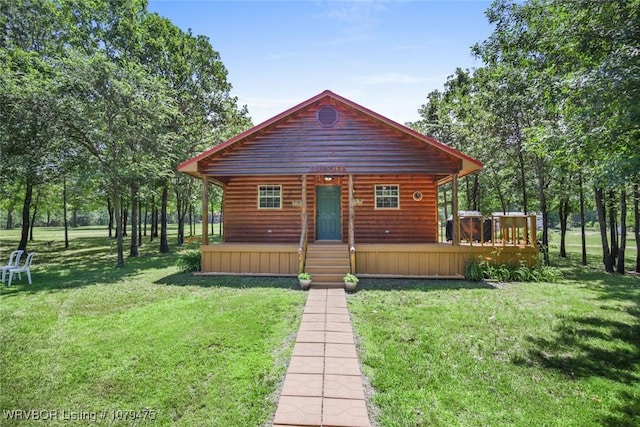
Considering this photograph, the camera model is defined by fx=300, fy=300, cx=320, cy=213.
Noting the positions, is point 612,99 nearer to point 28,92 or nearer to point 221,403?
point 221,403

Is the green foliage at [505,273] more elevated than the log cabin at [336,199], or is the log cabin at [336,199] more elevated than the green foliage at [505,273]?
the log cabin at [336,199]

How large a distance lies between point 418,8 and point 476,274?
27.2ft

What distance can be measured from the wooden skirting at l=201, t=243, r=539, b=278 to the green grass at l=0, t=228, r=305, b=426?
1771mm

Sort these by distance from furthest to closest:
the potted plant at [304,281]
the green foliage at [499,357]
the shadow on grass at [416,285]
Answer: the shadow on grass at [416,285]
the potted plant at [304,281]
the green foliage at [499,357]

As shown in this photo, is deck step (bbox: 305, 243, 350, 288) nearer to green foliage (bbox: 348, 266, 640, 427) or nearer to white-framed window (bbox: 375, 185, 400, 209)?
green foliage (bbox: 348, 266, 640, 427)

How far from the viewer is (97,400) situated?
3539 mm

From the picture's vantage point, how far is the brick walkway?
319cm

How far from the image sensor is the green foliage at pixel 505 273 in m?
9.81

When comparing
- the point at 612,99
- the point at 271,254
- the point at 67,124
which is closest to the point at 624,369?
the point at 612,99

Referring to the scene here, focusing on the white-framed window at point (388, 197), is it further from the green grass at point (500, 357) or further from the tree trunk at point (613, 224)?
the tree trunk at point (613, 224)

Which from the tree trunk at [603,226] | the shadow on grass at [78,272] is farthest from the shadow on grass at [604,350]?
the shadow on grass at [78,272]

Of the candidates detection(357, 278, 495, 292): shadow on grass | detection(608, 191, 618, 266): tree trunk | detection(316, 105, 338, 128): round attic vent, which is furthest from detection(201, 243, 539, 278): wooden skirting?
detection(608, 191, 618, 266): tree trunk

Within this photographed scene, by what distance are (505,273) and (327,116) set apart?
324 inches

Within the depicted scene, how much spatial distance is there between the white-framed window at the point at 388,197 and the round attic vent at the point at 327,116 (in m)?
3.29
